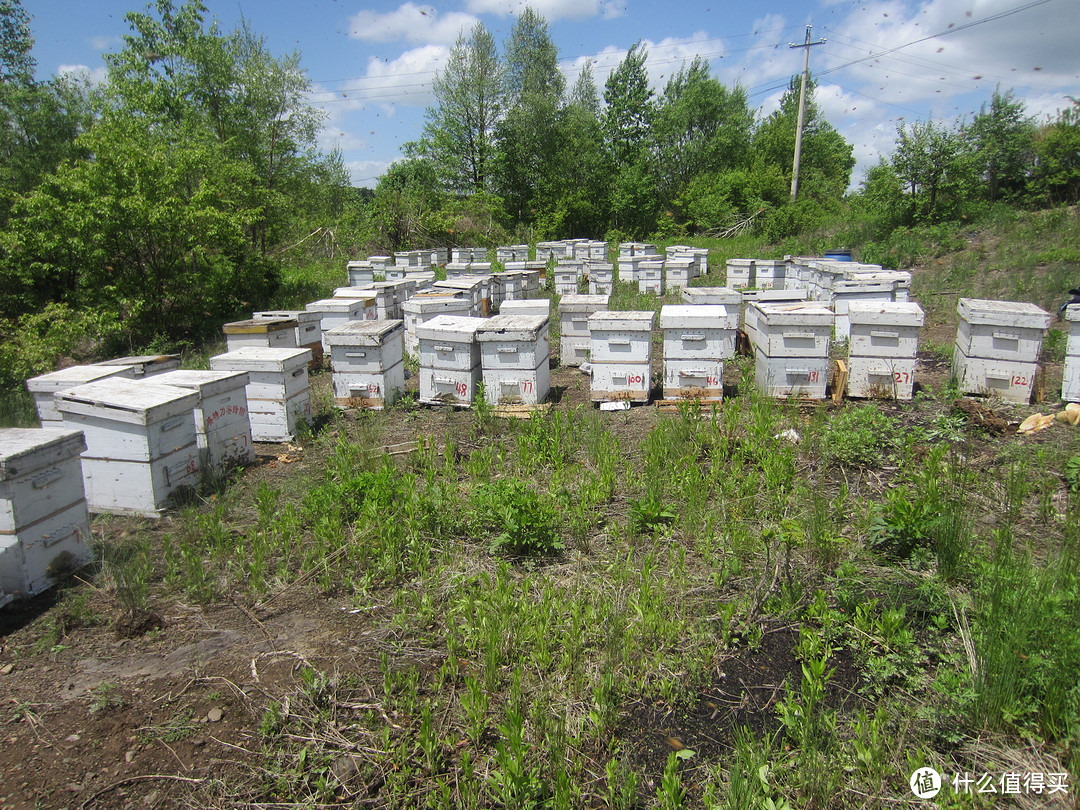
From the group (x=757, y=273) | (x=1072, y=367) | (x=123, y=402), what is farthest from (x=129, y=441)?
(x=757, y=273)

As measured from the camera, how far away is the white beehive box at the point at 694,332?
7.16 meters

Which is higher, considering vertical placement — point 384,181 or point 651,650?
point 384,181

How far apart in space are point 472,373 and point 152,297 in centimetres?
761

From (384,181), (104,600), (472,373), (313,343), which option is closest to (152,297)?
(313,343)

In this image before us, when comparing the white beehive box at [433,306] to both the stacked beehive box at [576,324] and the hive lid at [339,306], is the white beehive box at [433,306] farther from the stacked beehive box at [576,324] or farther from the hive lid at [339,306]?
the stacked beehive box at [576,324]

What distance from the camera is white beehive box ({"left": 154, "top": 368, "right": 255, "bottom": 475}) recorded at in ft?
19.7

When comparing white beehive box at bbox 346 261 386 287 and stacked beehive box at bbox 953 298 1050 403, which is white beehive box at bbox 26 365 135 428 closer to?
white beehive box at bbox 346 261 386 287

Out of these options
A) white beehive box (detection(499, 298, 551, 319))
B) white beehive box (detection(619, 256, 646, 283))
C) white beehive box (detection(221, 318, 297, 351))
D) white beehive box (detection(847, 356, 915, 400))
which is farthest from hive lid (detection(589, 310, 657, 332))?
white beehive box (detection(619, 256, 646, 283))

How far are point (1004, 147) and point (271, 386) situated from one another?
66.8 feet

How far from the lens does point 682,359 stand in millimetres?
7422

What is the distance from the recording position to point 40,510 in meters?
4.28

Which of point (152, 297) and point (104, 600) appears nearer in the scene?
point (104, 600)

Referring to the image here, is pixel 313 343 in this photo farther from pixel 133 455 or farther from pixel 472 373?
pixel 133 455

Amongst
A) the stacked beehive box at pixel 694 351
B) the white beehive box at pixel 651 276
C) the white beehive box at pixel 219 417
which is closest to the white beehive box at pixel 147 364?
the white beehive box at pixel 219 417
